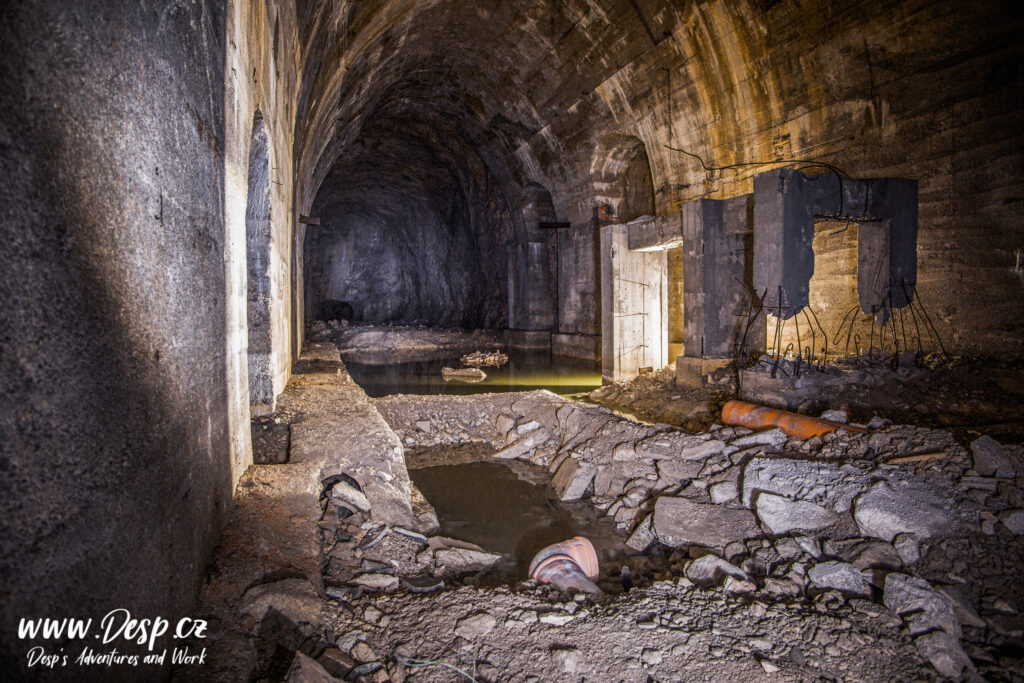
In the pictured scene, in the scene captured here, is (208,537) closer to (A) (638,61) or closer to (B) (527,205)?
(A) (638,61)

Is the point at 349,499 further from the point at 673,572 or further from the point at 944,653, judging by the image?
the point at 944,653

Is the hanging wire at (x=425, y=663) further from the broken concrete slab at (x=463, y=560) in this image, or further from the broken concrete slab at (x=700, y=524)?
the broken concrete slab at (x=700, y=524)

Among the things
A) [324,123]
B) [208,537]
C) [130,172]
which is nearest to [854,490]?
[208,537]

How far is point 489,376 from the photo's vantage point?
441 inches

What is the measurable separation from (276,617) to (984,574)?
12.4 feet

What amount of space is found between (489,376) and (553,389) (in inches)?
82.5

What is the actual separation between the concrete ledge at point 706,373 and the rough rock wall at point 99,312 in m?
7.04

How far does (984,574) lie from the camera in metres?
2.94

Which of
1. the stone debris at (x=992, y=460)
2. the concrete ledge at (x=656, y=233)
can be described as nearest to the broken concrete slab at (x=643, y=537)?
the stone debris at (x=992, y=460)

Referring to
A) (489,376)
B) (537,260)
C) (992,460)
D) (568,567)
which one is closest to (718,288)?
(992,460)

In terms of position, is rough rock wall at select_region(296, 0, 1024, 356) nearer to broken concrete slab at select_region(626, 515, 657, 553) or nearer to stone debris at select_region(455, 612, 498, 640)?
broken concrete slab at select_region(626, 515, 657, 553)

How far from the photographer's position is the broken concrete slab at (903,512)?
3234 mm

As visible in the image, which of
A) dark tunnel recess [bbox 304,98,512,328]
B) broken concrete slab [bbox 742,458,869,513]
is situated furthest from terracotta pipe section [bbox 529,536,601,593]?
dark tunnel recess [bbox 304,98,512,328]

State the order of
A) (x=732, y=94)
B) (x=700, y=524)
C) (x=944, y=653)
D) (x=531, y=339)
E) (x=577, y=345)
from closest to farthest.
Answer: (x=944, y=653) → (x=700, y=524) → (x=732, y=94) → (x=577, y=345) → (x=531, y=339)
